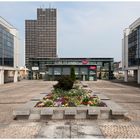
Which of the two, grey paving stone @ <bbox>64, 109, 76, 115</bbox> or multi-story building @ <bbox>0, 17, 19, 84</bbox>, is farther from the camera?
multi-story building @ <bbox>0, 17, 19, 84</bbox>

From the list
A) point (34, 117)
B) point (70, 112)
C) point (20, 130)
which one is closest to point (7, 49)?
point (34, 117)

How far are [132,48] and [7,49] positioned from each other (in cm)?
3216

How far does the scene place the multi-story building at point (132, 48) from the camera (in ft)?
229

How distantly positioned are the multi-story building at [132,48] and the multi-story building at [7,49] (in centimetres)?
3173

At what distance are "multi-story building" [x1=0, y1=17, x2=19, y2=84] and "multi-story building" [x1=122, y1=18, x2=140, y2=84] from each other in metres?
31.7

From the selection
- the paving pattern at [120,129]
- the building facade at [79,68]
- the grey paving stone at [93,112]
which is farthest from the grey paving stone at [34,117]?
the building facade at [79,68]

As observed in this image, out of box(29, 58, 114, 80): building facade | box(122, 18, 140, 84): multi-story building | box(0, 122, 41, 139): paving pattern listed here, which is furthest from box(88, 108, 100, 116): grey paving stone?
box(29, 58, 114, 80): building facade

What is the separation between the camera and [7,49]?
7669cm

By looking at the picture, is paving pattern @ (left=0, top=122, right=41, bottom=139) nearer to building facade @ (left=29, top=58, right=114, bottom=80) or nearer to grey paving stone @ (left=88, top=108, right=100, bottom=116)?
grey paving stone @ (left=88, top=108, right=100, bottom=116)

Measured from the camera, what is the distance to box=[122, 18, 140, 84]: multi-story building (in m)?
69.8

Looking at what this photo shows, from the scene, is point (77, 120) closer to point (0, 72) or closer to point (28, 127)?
point (28, 127)

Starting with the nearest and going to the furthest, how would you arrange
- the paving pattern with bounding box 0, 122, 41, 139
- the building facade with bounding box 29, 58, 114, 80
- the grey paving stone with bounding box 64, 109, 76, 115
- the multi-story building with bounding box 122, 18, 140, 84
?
the paving pattern with bounding box 0, 122, 41, 139 < the grey paving stone with bounding box 64, 109, 76, 115 < the multi-story building with bounding box 122, 18, 140, 84 < the building facade with bounding box 29, 58, 114, 80

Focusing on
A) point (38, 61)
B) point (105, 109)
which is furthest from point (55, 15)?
point (105, 109)

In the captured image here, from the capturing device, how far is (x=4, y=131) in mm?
12023
